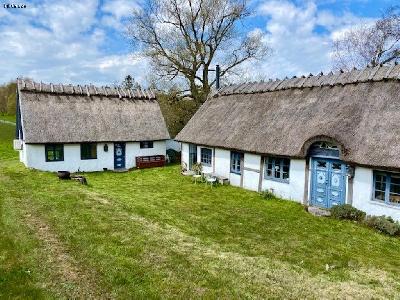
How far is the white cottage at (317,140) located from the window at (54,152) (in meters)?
8.93

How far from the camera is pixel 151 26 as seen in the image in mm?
31812

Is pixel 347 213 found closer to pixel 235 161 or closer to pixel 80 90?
pixel 235 161

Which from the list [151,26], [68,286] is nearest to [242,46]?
[151,26]

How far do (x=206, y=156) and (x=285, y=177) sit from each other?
6471mm

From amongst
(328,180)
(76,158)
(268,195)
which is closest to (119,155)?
(76,158)

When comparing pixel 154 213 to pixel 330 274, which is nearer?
pixel 330 274

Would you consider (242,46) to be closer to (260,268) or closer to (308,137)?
(308,137)

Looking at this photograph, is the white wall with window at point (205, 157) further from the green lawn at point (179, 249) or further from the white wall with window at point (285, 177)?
the green lawn at point (179, 249)

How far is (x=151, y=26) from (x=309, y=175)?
22.6 m

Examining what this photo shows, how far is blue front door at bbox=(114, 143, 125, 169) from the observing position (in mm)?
24922

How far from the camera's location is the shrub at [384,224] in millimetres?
11789

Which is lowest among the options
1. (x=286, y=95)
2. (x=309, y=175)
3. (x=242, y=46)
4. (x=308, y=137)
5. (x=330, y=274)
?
(x=330, y=274)

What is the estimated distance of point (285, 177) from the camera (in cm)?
1648

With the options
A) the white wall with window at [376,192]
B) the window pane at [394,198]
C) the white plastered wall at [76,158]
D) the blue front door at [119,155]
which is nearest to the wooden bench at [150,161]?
the white plastered wall at [76,158]
